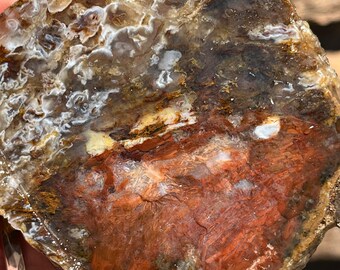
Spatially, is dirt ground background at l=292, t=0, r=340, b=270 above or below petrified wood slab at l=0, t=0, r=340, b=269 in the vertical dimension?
below

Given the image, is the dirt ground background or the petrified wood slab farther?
the dirt ground background

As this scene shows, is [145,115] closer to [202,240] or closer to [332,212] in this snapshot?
[202,240]

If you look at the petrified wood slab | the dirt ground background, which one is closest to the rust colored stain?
the petrified wood slab

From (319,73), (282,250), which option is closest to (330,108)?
(319,73)

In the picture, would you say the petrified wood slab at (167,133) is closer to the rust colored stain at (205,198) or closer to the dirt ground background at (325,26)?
the rust colored stain at (205,198)

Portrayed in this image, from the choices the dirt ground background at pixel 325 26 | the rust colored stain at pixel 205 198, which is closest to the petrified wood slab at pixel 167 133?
the rust colored stain at pixel 205 198

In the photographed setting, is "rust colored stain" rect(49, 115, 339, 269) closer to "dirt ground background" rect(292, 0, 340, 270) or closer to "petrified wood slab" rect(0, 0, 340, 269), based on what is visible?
"petrified wood slab" rect(0, 0, 340, 269)

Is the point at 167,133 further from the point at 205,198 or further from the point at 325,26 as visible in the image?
the point at 325,26

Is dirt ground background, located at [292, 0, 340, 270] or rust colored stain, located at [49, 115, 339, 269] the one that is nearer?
rust colored stain, located at [49, 115, 339, 269]

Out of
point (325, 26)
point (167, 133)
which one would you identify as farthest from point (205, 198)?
point (325, 26)
